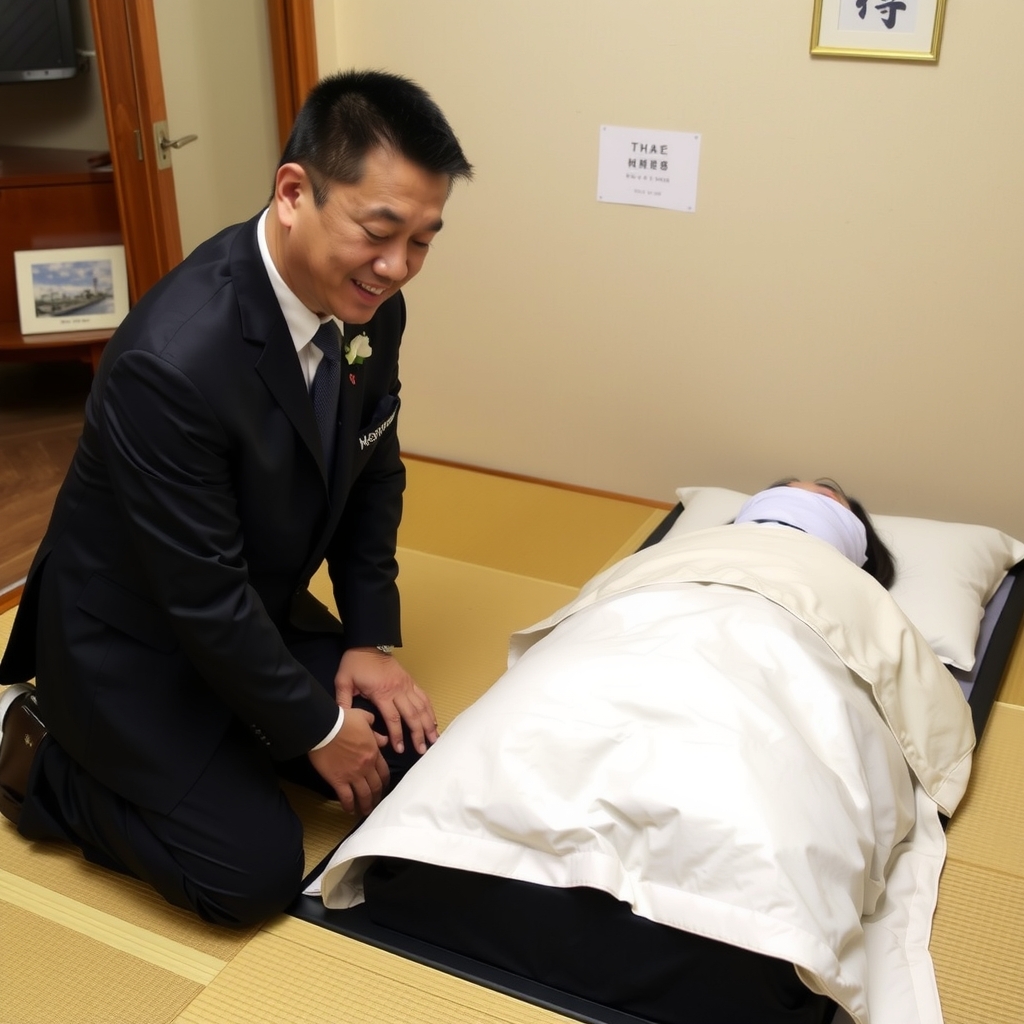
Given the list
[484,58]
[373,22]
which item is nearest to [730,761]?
[484,58]

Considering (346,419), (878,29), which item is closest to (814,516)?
(346,419)

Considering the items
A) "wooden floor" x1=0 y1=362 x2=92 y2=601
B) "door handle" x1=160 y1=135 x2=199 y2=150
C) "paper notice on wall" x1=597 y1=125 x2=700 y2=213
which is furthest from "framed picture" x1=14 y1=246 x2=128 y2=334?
"paper notice on wall" x1=597 y1=125 x2=700 y2=213

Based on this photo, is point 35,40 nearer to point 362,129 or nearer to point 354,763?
point 362,129

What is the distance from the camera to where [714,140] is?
108 inches

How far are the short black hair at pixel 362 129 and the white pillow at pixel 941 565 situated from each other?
4.07 ft

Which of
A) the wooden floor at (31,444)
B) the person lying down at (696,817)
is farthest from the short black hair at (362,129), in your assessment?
the wooden floor at (31,444)

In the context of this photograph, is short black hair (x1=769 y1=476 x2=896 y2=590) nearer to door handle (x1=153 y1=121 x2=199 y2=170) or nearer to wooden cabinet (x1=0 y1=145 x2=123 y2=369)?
door handle (x1=153 y1=121 x2=199 y2=170)

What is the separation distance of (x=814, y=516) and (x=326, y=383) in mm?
1040

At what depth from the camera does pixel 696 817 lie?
1451 millimetres

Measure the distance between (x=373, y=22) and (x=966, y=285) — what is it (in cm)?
165

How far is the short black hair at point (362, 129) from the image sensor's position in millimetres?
1479

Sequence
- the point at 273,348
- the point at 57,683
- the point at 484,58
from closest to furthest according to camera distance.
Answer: the point at 273,348 < the point at 57,683 < the point at 484,58

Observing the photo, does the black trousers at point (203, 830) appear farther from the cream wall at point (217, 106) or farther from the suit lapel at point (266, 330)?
the cream wall at point (217, 106)

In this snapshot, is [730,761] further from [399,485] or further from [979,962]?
[399,485]
